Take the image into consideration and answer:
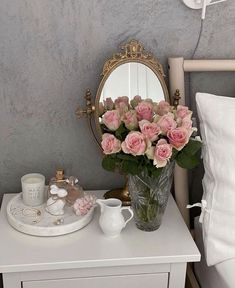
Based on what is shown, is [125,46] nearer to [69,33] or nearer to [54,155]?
[69,33]

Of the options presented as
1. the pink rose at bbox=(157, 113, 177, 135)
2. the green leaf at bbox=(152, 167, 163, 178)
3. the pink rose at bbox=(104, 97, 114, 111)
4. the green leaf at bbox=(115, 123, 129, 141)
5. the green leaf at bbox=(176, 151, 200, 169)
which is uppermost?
the pink rose at bbox=(104, 97, 114, 111)

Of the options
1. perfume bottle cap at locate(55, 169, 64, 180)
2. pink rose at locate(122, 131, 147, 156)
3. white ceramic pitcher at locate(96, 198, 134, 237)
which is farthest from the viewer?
perfume bottle cap at locate(55, 169, 64, 180)

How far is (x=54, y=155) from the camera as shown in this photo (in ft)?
4.93

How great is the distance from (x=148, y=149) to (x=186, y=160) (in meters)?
0.12

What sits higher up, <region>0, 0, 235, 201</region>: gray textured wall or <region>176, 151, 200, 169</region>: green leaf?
<region>0, 0, 235, 201</region>: gray textured wall

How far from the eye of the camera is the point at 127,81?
4.56ft

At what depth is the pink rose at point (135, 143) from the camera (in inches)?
45.3

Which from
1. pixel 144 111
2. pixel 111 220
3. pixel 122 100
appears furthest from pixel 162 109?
pixel 111 220

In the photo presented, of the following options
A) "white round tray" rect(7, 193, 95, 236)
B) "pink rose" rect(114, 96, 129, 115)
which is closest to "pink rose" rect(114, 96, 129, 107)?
"pink rose" rect(114, 96, 129, 115)

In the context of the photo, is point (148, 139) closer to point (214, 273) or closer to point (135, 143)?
point (135, 143)

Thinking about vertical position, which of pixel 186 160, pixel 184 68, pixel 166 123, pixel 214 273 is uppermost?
pixel 184 68

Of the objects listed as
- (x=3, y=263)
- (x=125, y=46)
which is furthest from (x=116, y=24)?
(x=3, y=263)

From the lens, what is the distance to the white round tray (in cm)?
126

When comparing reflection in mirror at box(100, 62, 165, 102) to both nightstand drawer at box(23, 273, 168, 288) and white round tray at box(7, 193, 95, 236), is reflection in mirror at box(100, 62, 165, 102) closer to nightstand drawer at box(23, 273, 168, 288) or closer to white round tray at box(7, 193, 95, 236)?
white round tray at box(7, 193, 95, 236)
